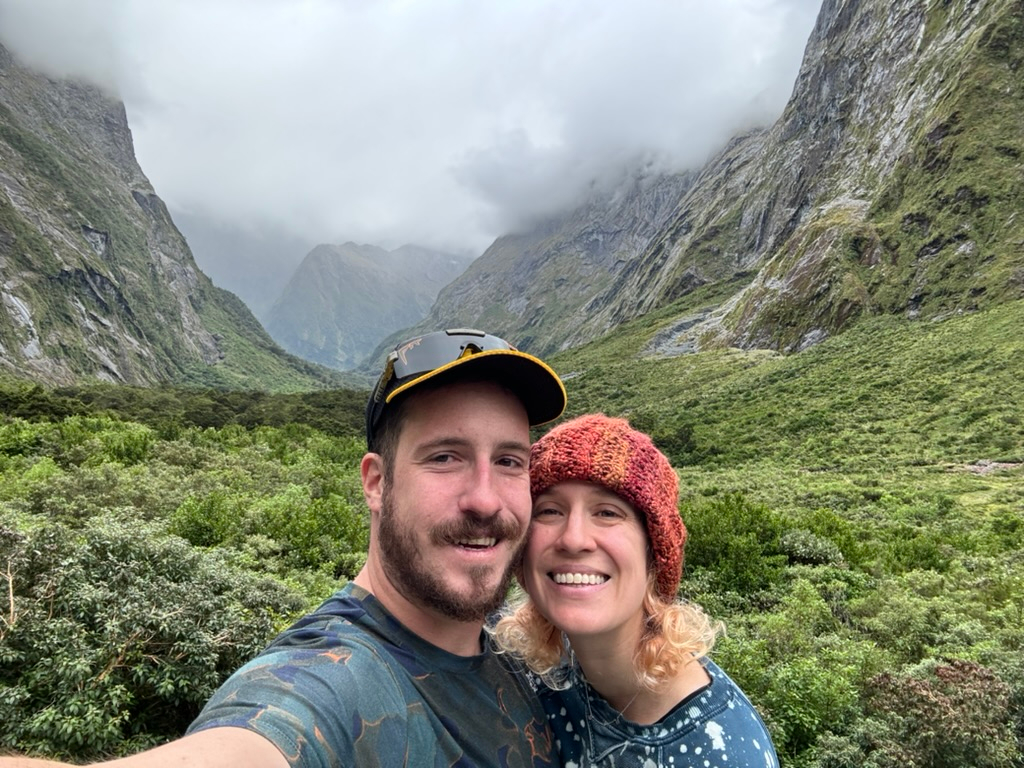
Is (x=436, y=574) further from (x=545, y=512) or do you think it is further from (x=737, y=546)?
(x=737, y=546)

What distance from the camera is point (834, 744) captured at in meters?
3.85

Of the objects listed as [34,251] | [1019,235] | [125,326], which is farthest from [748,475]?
[125,326]

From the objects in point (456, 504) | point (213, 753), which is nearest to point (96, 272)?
point (456, 504)

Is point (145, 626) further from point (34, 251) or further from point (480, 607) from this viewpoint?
point (34, 251)

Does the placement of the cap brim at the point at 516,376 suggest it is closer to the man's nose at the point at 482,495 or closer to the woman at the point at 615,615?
the woman at the point at 615,615

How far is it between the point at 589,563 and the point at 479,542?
0.48 meters

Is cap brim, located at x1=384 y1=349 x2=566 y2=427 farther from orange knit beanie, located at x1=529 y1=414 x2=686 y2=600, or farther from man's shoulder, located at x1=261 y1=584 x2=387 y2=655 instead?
man's shoulder, located at x1=261 y1=584 x2=387 y2=655

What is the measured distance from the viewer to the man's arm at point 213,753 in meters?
1.20

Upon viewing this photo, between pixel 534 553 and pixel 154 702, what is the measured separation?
3117 mm

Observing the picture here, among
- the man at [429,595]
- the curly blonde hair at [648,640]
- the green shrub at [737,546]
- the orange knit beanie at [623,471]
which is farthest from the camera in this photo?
the green shrub at [737,546]

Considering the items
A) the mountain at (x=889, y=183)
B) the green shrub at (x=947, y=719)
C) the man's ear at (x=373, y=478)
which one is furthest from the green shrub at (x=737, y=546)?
the mountain at (x=889, y=183)

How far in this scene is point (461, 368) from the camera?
2055 mm

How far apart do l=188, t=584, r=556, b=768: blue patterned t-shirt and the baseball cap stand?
0.77 metres

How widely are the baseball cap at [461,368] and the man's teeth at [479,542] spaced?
58 centimetres
